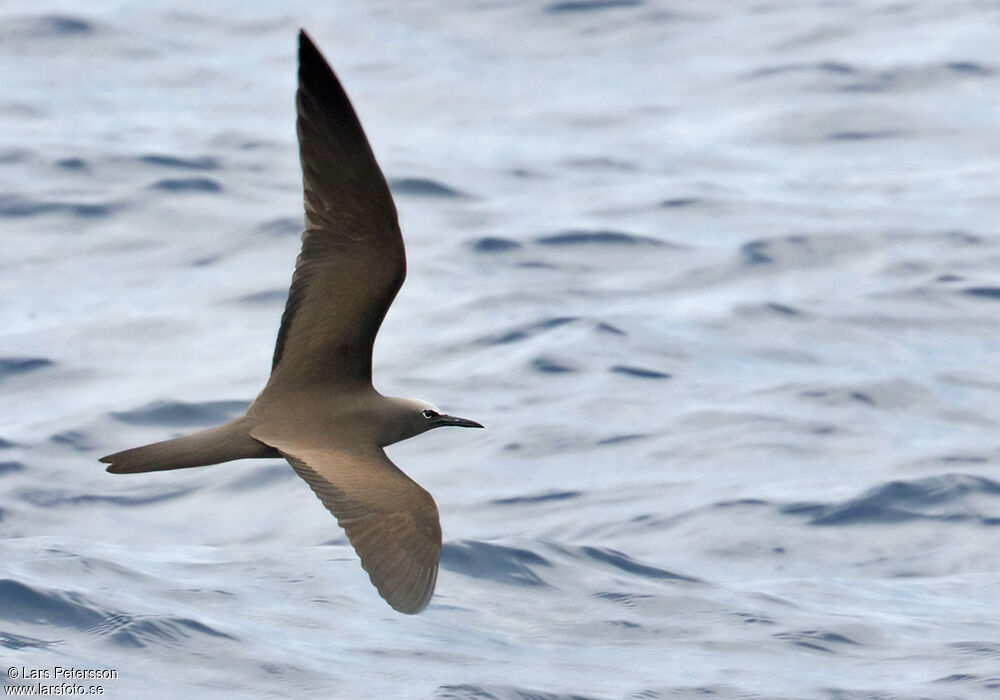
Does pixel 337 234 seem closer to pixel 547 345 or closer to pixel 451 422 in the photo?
pixel 451 422

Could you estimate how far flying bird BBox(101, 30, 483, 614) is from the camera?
23.2 ft

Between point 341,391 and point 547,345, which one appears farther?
point 547,345

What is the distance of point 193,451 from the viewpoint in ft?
23.9

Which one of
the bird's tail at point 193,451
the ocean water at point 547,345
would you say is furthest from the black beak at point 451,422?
the ocean water at point 547,345

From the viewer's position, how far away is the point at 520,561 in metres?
10.2

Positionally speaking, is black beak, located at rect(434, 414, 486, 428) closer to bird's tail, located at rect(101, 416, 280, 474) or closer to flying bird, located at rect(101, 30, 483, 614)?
flying bird, located at rect(101, 30, 483, 614)

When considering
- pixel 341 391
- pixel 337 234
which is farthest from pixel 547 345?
pixel 337 234

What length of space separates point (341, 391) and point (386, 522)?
2.91 ft

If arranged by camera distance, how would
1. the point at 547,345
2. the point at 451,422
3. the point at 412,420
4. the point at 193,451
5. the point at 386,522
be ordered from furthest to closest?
the point at 547,345
the point at 451,422
the point at 412,420
the point at 193,451
the point at 386,522

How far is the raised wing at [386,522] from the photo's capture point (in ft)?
22.8

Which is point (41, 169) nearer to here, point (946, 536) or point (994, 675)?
point (946, 536)

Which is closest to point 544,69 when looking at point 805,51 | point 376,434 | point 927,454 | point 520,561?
point 805,51

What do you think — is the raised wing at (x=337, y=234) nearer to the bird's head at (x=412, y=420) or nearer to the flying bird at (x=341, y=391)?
the flying bird at (x=341, y=391)

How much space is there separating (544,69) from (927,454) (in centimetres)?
1026
